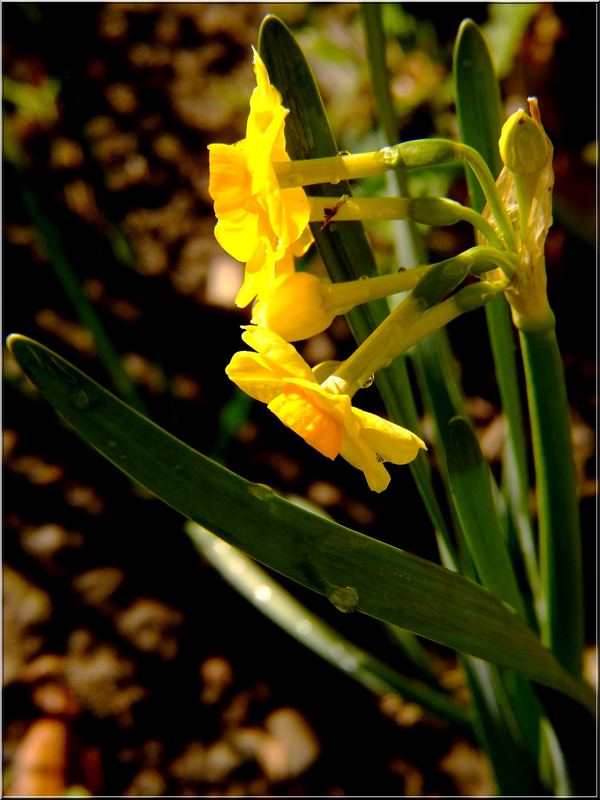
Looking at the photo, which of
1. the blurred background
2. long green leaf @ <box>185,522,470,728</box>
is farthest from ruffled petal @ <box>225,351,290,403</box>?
the blurred background

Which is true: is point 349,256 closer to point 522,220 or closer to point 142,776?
point 522,220

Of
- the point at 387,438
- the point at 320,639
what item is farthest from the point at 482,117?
the point at 320,639

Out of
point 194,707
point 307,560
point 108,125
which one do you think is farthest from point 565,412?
point 108,125

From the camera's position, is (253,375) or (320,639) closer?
(253,375)

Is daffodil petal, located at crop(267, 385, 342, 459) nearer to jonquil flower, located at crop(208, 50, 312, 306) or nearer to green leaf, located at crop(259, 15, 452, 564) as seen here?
jonquil flower, located at crop(208, 50, 312, 306)

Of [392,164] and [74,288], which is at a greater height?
[392,164]

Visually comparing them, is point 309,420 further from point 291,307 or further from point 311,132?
point 311,132
